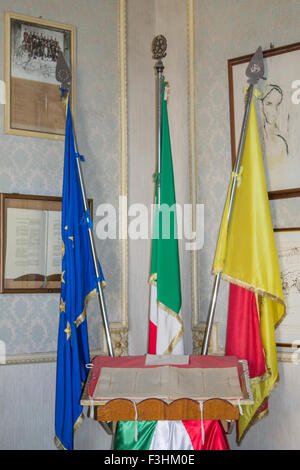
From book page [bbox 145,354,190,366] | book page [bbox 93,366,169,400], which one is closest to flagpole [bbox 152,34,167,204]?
book page [bbox 145,354,190,366]

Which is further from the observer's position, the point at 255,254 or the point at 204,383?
→ the point at 255,254

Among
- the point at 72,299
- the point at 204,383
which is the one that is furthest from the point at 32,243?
the point at 204,383

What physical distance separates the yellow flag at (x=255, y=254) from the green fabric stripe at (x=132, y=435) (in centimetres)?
72

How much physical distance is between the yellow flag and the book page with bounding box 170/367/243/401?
21.4 inches

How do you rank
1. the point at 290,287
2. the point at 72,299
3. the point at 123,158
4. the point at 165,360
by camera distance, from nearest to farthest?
the point at 165,360, the point at 72,299, the point at 290,287, the point at 123,158

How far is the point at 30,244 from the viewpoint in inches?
151

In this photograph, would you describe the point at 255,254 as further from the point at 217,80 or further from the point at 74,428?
the point at 74,428

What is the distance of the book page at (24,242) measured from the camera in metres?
3.76

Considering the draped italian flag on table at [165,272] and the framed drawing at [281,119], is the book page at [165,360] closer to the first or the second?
the draped italian flag on table at [165,272]

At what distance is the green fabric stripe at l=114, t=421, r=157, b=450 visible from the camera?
10.1 feet

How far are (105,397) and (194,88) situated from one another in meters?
2.43

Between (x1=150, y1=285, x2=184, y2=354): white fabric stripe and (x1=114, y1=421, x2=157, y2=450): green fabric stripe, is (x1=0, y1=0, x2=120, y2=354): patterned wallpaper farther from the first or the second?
(x1=114, y1=421, x2=157, y2=450): green fabric stripe

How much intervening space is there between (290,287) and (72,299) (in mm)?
1386

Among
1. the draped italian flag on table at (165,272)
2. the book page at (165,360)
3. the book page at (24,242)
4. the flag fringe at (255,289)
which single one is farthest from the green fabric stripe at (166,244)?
the book page at (24,242)
